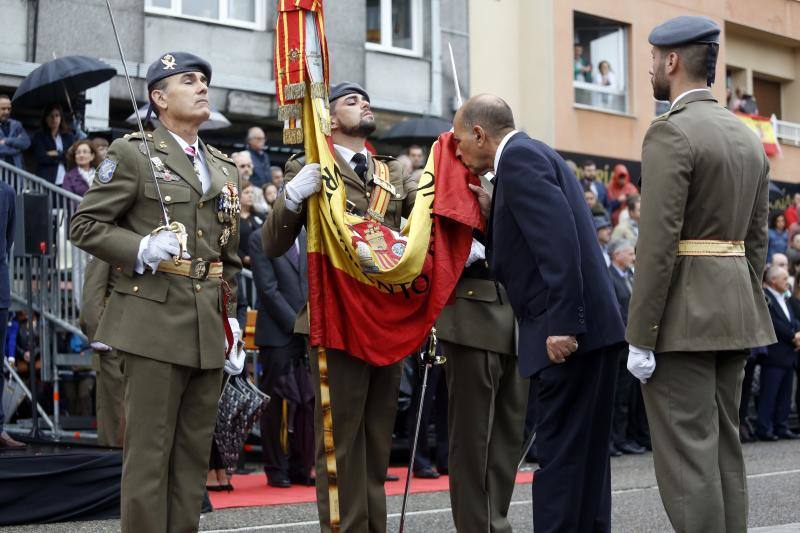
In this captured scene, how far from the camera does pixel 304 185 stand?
20.7ft

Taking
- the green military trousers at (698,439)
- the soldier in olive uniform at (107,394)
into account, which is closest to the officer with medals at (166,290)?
the green military trousers at (698,439)

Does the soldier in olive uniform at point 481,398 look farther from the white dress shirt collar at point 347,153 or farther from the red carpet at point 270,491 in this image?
the red carpet at point 270,491

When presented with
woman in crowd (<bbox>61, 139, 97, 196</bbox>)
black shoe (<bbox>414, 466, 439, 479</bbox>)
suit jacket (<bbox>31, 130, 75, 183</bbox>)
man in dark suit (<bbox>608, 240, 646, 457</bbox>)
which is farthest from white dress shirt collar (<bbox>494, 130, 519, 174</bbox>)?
suit jacket (<bbox>31, 130, 75, 183</bbox>)

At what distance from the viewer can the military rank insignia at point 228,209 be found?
631cm

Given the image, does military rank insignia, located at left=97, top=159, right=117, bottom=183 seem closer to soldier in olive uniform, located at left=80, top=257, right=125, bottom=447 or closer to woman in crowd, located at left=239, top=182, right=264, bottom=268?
soldier in olive uniform, located at left=80, top=257, right=125, bottom=447

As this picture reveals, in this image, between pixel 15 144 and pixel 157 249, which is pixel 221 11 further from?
pixel 157 249

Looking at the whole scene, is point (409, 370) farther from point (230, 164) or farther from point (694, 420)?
point (694, 420)

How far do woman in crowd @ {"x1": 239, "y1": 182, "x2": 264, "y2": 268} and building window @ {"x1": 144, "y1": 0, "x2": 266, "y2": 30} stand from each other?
24.0 feet

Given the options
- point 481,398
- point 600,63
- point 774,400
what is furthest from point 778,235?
point 481,398

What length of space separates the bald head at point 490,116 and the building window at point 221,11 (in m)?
12.8

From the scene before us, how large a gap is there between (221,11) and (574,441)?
1440cm

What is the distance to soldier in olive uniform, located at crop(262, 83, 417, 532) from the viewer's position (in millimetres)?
6336

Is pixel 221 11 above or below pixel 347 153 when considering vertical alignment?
above

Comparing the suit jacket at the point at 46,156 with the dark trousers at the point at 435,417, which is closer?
the dark trousers at the point at 435,417
